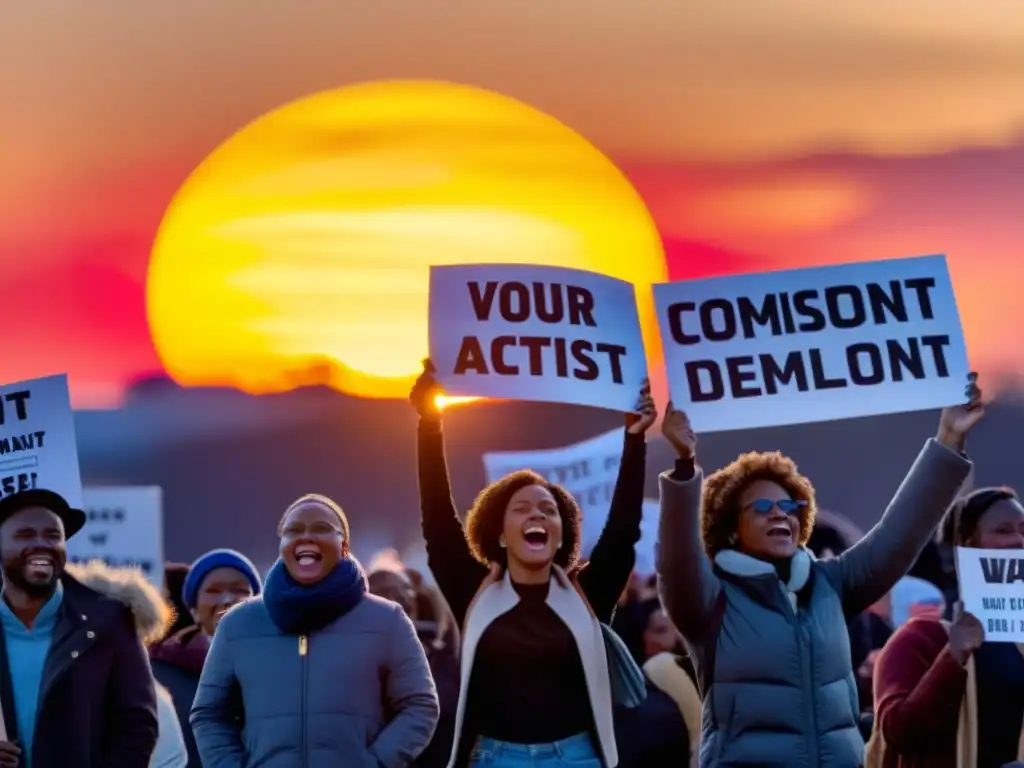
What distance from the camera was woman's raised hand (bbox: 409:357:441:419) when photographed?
6.86 m

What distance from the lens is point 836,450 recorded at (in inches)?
1085

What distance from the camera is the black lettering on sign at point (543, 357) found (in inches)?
282

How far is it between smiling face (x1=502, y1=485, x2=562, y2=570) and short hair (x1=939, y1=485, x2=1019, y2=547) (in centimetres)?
139

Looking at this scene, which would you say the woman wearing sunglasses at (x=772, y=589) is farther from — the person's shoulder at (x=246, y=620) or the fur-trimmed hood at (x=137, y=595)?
the fur-trimmed hood at (x=137, y=595)

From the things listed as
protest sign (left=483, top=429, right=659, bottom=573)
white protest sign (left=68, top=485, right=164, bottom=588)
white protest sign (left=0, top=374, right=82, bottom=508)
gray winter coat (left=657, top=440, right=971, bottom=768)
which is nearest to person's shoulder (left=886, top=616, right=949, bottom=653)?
gray winter coat (left=657, top=440, right=971, bottom=768)

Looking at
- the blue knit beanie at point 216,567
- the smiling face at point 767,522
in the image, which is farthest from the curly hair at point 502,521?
the blue knit beanie at point 216,567

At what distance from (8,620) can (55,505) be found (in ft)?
1.31

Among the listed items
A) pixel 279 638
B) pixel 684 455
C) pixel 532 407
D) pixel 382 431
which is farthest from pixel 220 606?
pixel 382 431

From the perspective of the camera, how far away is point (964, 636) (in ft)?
23.0

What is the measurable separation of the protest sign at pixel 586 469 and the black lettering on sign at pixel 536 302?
5.26 metres

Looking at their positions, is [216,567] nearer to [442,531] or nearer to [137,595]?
[137,595]

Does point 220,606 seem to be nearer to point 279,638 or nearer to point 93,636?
point 93,636

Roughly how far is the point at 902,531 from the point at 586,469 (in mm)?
6259

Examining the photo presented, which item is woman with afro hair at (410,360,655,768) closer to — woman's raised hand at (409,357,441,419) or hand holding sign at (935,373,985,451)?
woman's raised hand at (409,357,441,419)
